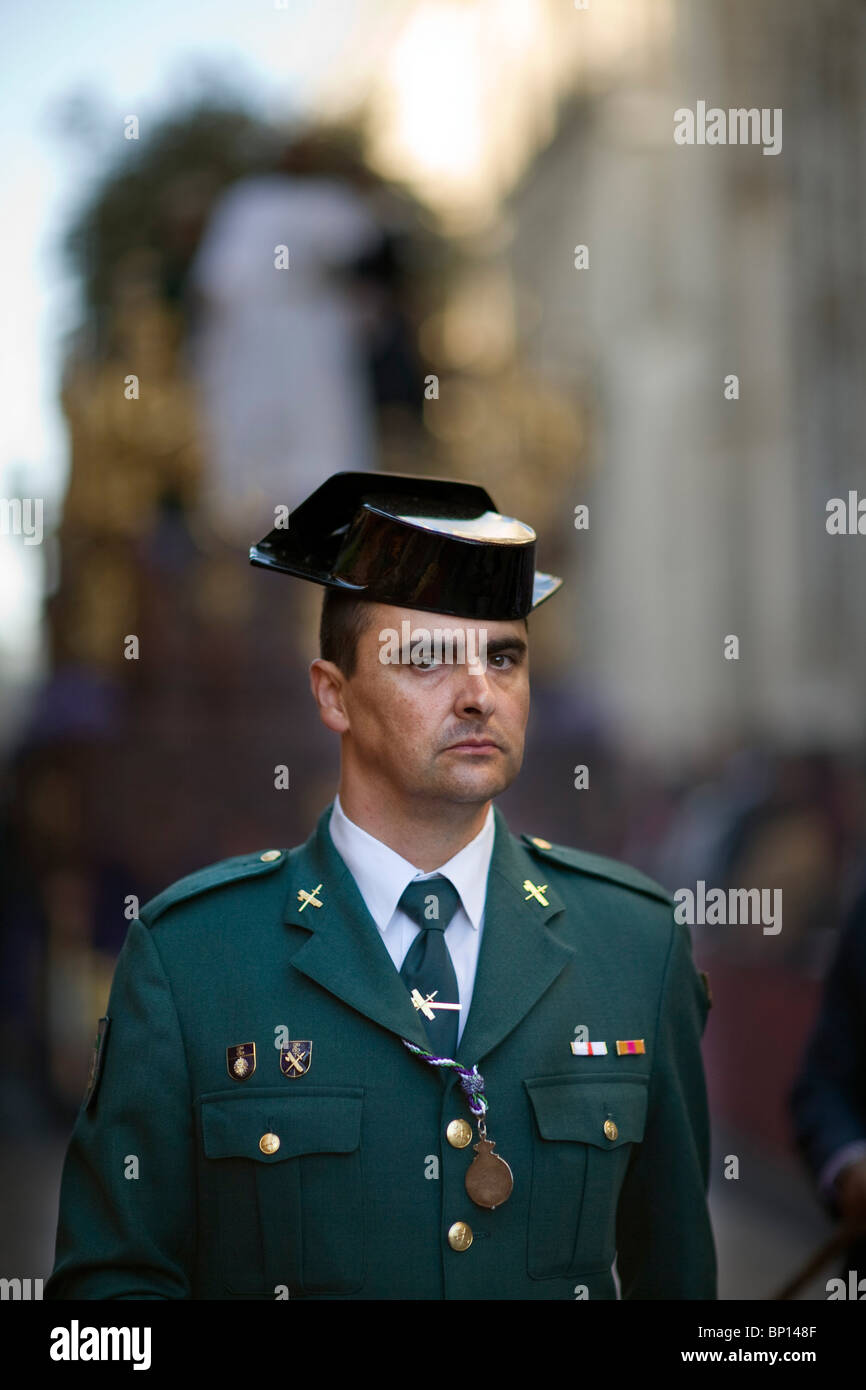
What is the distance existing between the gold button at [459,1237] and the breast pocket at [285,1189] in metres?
0.12

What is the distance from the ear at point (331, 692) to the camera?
82.9 inches

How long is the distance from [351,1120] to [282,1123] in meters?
0.09

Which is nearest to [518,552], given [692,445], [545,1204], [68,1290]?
[545,1204]

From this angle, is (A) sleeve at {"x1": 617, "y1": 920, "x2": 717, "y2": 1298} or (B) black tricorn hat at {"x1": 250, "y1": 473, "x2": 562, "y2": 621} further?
(A) sleeve at {"x1": 617, "y1": 920, "x2": 717, "y2": 1298}

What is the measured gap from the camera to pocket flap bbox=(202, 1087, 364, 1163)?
1.95 m

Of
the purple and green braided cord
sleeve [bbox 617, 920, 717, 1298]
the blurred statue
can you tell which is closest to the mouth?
the purple and green braided cord

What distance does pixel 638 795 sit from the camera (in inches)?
511

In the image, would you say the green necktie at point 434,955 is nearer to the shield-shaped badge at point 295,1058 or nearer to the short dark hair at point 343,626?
the shield-shaped badge at point 295,1058

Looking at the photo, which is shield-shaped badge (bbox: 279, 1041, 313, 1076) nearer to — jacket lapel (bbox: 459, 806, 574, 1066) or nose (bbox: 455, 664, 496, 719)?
jacket lapel (bbox: 459, 806, 574, 1066)

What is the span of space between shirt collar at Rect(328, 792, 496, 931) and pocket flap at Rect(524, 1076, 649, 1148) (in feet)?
0.80

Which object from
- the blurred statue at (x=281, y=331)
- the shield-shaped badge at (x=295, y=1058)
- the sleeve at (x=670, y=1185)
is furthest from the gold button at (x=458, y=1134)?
the blurred statue at (x=281, y=331)

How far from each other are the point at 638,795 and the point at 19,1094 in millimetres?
6758

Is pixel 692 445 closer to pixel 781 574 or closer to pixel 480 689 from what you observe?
pixel 781 574

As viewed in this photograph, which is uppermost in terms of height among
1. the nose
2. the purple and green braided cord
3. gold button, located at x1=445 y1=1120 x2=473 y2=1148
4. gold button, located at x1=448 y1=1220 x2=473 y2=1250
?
the nose
